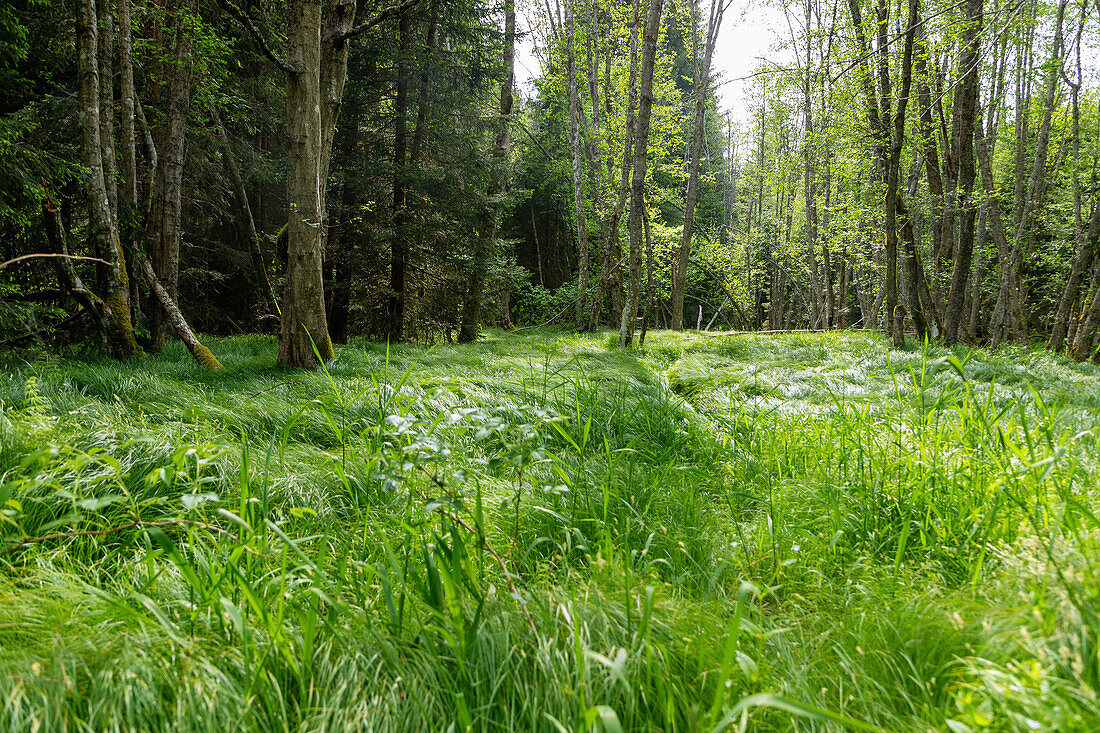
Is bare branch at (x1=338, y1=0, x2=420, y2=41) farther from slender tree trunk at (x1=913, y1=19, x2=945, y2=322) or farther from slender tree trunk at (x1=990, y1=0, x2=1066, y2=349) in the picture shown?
slender tree trunk at (x1=990, y1=0, x2=1066, y2=349)

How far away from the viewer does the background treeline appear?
17.9 feet

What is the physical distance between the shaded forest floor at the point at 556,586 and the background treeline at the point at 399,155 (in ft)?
7.72

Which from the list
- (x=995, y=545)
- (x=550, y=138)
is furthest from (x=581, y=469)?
(x=550, y=138)

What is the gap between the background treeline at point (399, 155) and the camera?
5.45 metres

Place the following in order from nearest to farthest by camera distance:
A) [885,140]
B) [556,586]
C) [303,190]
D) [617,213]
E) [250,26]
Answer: [556,586]
[250,26]
[303,190]
[885,140]
[617,213]

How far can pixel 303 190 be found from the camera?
17.9 ft

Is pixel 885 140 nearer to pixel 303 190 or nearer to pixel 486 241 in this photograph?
pixel 486 241

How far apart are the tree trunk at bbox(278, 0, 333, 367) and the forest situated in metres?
0.04

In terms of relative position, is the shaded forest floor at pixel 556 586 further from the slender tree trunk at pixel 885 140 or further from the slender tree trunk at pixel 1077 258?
the slender tree trunk at pixel 1077 258

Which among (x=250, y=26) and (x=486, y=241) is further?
(x=486, y=241)

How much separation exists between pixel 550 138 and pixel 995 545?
23.3 meters

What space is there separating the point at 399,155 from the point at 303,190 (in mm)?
5326

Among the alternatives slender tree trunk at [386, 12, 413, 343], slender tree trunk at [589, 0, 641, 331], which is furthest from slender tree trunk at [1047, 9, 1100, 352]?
slender tree trunk at [386, 12, 413, 343]

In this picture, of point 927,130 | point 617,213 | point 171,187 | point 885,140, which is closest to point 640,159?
point 617,213
